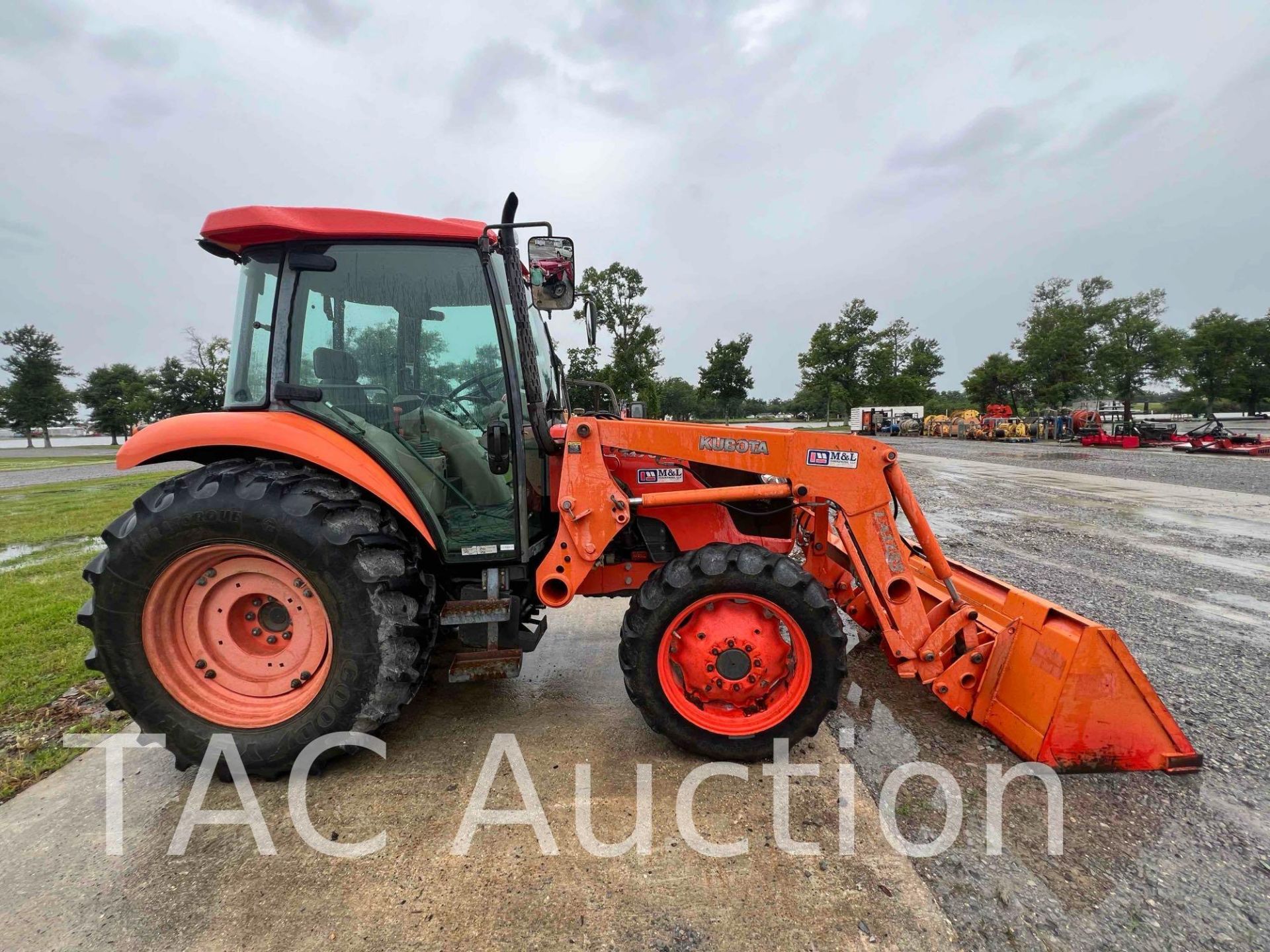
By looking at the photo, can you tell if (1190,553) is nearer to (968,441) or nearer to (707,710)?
(707,710)

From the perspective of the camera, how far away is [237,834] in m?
2.11

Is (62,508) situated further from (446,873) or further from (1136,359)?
(1136,359)

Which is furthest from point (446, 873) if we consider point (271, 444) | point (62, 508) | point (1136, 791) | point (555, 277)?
point (62, 508)

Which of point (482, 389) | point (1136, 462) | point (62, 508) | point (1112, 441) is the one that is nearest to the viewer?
point (482, 389)

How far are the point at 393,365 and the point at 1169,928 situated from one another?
360 cm

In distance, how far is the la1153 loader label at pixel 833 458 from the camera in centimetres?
263

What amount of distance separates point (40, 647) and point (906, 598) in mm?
5442

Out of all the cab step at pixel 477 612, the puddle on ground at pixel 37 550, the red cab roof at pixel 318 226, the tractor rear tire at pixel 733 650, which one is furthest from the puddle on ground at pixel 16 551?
the tractor rear tire at pixel 733 650

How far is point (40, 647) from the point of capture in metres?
3.68

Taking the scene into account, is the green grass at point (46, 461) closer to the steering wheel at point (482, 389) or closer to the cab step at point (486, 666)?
the steering wheel at point (482, 389)

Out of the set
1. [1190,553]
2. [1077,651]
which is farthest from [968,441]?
[1077,651]

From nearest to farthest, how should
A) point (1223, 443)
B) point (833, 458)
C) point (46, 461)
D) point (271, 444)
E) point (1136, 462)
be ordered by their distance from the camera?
point (271, 444) → point (833, 458) → point (1136, 462) → point (1223, 443) → point (46, 461)

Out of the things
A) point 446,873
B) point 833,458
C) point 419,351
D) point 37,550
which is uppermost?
point 419,351

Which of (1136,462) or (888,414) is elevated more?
(888,414)
